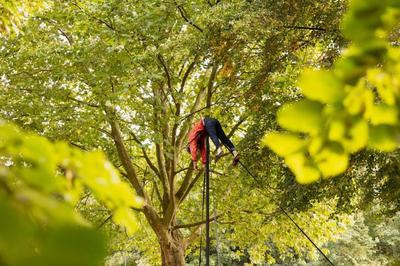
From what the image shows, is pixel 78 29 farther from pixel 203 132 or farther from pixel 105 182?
pixel 105 182

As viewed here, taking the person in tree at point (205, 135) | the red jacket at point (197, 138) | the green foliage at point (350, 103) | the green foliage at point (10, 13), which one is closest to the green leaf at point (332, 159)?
the green foliage at point (350, 103)

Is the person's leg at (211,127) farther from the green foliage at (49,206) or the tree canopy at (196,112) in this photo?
the green foliage at (49,206)

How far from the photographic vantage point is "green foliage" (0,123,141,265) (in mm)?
422

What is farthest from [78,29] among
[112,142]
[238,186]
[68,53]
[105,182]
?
[105,182]

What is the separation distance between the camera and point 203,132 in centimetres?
620

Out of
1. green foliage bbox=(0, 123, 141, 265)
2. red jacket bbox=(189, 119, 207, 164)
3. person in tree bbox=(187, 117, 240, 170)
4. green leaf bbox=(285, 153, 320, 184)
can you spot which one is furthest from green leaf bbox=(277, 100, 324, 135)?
red jacket bbox=(189, 119, 207, 164)

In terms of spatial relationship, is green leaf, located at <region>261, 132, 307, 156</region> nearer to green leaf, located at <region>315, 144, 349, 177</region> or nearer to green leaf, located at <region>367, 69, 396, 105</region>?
green leaf, located at <region>315, 144, 349, 177</region>

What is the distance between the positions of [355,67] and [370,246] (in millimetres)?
24203

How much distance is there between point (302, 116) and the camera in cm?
70

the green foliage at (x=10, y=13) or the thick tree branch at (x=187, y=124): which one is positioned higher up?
the thick tree branch at (x=187, y=124)

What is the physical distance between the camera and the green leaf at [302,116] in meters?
0.68

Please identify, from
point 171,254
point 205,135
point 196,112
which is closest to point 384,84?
point 205,135

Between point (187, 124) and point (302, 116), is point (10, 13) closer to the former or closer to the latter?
point (302, 116)

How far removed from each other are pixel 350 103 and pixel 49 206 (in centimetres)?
49
